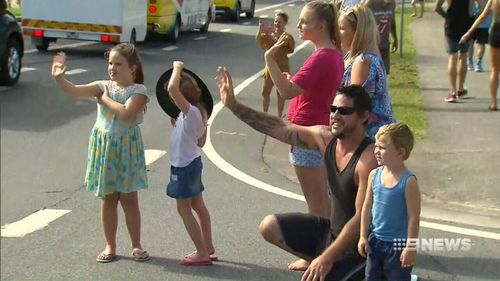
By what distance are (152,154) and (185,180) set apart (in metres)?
3.76

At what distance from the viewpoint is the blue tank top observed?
405cm

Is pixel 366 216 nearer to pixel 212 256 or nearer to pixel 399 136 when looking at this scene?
pixel 399 136

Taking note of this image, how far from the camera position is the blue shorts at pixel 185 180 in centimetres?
552

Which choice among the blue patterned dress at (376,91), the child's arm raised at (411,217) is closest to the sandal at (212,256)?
the blue patterned dress at (376,91)

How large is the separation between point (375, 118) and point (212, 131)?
18.6 ft

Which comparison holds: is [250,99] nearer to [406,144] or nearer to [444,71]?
[444,71]

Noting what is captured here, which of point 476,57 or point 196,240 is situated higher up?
point 196,240

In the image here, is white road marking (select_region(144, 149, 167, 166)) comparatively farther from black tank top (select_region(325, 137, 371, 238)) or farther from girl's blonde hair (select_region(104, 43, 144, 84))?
black tank top (select_region(325, 137, 371, 238))

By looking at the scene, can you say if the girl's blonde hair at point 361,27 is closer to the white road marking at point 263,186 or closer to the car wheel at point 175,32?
the white road marking at point 263,186

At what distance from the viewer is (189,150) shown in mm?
5500

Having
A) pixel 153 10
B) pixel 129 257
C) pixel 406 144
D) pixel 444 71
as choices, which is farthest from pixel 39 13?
pixel 406 144

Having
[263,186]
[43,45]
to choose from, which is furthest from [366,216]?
[43,45]

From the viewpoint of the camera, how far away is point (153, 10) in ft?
75.9

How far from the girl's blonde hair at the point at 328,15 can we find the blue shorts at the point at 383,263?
1.57 m
